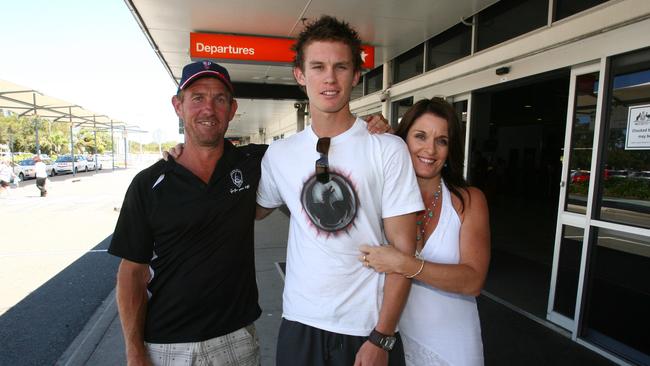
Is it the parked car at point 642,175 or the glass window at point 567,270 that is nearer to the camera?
the parked car at point 642,175

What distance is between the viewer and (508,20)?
4680 mm

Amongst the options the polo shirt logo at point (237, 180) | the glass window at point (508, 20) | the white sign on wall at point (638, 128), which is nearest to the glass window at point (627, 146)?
the white sign on wall at point (638, 128)

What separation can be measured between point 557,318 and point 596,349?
49 cm

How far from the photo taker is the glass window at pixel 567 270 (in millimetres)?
3787

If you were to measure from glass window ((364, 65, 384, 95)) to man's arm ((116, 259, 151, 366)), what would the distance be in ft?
23.7

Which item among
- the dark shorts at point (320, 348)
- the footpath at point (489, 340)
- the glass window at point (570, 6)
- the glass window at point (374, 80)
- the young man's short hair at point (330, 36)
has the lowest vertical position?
the footpath at point (489, 340)

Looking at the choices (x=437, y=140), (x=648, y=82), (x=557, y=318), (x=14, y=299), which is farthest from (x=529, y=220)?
(x=14, y=299)

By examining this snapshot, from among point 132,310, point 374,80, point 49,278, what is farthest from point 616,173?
point 49,278

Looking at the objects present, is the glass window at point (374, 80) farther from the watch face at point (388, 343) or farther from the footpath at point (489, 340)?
the watch face at point (388, 343)

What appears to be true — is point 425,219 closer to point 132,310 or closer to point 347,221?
point 347,221

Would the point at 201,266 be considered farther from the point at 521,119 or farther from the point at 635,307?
the point at 521,119

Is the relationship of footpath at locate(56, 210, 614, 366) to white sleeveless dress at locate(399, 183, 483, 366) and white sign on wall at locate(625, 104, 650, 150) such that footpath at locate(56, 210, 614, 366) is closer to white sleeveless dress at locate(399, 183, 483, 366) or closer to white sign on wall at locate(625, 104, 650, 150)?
white sign on wall at locate(625, 104, 650, 150)

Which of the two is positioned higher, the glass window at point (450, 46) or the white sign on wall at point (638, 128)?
the glass window at point (450, 46)

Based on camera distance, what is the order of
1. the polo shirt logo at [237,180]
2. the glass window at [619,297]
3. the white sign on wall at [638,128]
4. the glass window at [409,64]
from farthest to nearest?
the glass window at [409,64], the glass window at [619,297], the white sign on wall at [638,128], the polo shirt logo at [237,180]
